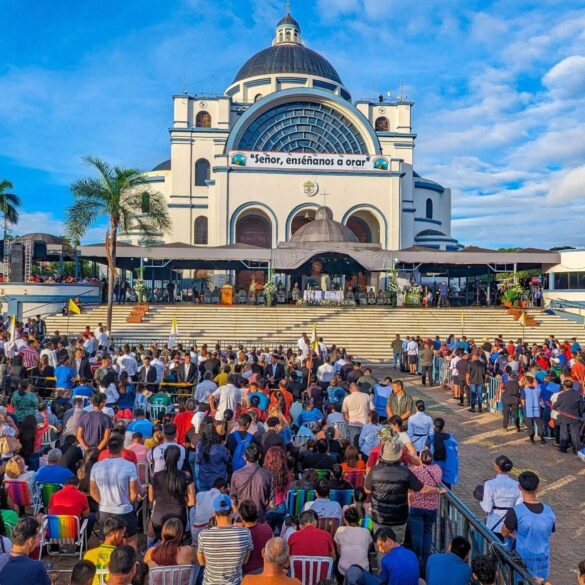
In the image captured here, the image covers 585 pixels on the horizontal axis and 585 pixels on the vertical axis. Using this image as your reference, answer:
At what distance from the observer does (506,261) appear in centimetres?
3052

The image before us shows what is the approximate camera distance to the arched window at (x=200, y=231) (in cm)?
4200

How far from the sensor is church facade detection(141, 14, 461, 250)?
38.2 m

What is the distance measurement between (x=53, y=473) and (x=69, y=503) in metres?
0.63

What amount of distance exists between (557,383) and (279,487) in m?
8.13

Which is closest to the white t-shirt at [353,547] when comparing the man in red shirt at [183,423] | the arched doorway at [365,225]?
the man in red shirt at [183,423]

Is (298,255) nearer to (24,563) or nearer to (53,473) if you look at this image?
(53,473)

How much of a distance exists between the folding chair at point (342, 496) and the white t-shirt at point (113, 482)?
6.87 feet

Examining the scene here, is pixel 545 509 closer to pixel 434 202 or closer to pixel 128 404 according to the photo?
pixel 128 404

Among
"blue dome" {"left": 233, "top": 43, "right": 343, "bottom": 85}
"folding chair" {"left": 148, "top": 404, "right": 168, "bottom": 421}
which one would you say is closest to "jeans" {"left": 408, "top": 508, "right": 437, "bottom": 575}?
"folding chair" {"left": 148, "top": 404, "right": 168, "bottom": 421}

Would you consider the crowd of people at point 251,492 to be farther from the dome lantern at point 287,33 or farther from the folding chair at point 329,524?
the dome lantern at point 287,33

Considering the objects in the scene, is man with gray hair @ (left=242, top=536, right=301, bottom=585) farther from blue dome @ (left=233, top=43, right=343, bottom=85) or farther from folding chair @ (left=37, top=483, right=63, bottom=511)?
blue dome @ (left=233, top=43, right=343, bottom=85)

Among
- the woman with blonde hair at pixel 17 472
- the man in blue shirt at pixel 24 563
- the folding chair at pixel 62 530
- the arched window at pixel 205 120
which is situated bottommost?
the folding chair at pixel 62 530

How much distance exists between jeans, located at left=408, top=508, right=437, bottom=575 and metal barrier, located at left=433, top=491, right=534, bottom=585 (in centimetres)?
25

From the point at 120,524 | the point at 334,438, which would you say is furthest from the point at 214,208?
the point at 120,524
